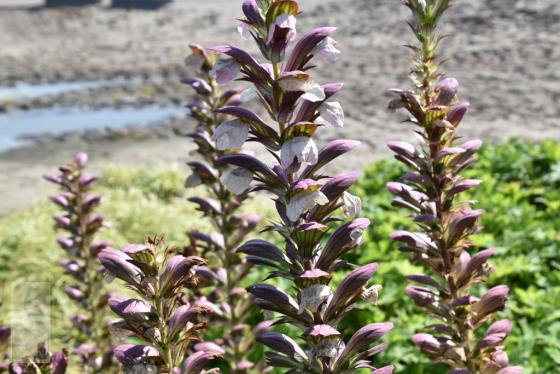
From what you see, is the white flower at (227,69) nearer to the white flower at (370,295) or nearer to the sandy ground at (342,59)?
the white flower at (370,295)

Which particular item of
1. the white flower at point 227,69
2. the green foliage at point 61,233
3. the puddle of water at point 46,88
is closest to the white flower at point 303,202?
the white flower at point 227,69

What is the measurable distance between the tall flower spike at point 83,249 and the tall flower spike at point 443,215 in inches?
74.7

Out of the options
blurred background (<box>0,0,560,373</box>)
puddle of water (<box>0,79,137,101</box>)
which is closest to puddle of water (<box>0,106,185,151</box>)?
blurred background (<box>0,0,560,373</box>)

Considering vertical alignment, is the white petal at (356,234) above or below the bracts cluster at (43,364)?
above

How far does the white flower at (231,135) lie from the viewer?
192 centimetres

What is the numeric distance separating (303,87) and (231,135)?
0.80 ft

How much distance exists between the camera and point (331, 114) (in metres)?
1.93

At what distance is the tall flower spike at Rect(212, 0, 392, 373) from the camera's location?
1.87m

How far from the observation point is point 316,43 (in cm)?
197

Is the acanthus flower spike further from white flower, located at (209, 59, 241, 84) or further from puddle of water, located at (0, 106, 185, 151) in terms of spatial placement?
puddle of water, located at (0, 106, 185, 151)

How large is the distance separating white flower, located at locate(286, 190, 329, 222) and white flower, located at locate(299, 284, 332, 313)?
0.69 ft

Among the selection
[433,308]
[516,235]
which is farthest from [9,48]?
[433,308]

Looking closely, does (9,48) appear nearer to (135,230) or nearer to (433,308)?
(135,230)

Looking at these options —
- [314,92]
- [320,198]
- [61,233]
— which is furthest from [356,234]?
[61,233]
